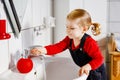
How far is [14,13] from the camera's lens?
1.10 meters

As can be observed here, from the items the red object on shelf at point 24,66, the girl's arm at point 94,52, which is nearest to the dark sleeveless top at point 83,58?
the girl's arm at point 94,52

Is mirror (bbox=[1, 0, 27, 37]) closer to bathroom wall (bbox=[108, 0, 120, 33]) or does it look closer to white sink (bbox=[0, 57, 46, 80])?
white sink (bbox=[0, 57, 46, 80])

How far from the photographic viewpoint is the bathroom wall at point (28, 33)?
1.04 metres

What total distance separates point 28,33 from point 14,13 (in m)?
0.30

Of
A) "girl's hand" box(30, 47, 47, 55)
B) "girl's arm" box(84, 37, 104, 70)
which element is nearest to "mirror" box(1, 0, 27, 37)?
"girl's hand" box(30, 47, 47, 55)

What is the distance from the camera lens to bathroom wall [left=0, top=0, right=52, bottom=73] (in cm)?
104

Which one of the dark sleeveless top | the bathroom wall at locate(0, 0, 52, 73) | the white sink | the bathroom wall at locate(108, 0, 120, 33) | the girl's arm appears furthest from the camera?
the bathroom wall at locate(108, 0, 120, 33)

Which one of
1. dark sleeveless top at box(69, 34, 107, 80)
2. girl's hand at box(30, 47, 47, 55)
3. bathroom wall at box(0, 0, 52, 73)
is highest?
bathroom wall at box(0, 0, 52, 73)

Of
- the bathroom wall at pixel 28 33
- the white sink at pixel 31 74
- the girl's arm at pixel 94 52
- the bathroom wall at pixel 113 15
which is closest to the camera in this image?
the white sink at pixel 31 74

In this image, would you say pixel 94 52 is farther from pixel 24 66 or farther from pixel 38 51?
pixel 24 66

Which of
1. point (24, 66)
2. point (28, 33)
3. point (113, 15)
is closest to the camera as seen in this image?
point (24, 66)

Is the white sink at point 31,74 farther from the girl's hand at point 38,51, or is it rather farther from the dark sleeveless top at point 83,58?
the dark sleeveless top at point 83,58

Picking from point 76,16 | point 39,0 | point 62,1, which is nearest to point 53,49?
point 76,16

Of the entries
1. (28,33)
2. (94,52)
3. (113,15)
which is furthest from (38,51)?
(113,15)
